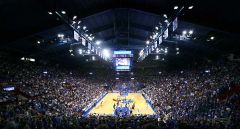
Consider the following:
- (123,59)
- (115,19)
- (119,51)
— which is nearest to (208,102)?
(123,59)

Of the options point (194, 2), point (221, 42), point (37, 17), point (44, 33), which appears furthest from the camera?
point (221, 42)

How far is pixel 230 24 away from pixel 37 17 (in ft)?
56.8

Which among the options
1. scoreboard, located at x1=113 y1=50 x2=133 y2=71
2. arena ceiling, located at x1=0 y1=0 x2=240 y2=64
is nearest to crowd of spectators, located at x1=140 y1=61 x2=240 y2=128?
arena ceiling, located at x1=0 y1=0 x2=240 y2=64

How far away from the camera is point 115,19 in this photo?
36062mm

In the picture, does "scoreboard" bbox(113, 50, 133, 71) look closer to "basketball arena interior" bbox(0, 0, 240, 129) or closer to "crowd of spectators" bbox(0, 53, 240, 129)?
"basketball arena interior" bbox(0, 0, 240, 129)

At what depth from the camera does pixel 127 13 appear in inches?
1302

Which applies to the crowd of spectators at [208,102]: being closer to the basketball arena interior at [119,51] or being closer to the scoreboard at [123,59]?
the basketball arena interior at [119,51]

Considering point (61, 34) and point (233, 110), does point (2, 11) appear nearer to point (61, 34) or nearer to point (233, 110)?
point (61, 34)

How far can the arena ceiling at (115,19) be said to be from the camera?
24031 millimetres

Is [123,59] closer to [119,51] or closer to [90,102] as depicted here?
[119,51]

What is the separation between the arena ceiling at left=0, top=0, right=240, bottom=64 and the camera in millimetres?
24031

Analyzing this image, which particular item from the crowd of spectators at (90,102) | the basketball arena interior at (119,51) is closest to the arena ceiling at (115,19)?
the basketball arena interior at (119,51)

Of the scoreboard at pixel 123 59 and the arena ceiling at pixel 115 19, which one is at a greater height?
the arena ceiling at pixel 115 19

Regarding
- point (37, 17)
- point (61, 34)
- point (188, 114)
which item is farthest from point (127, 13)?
point (188, 114)
